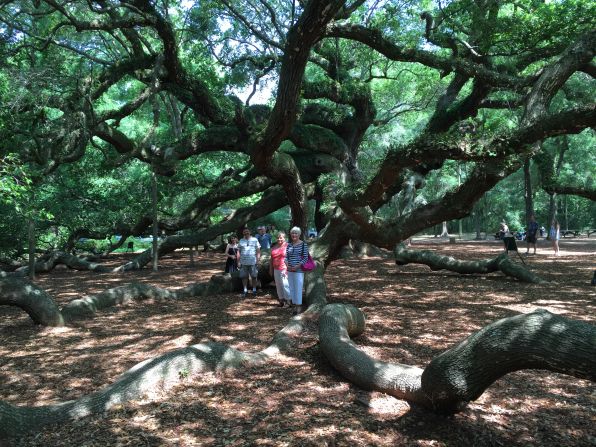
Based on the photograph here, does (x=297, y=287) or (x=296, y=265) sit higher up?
(x=296, y=265)

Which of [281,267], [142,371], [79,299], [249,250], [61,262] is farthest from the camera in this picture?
[61,262]

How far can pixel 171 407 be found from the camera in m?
4.02

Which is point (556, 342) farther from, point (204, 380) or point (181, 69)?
point (181, 69)

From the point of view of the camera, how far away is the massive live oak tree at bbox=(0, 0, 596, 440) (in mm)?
5242

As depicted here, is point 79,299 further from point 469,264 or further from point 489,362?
point 469,264

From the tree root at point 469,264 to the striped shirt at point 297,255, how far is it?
18.8ft

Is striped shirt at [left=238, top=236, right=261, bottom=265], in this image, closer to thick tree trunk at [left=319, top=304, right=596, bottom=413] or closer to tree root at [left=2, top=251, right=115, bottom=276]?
thick tree trunk at [left=319, top=304, right=596, bottom=413]

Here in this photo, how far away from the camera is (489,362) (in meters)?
3.03

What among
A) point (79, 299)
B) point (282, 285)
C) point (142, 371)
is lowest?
point (142, 371)

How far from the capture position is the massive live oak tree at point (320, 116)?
5.24m

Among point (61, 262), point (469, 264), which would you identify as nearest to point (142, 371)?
point (469, 264)

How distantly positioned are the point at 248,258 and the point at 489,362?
23.1 ft

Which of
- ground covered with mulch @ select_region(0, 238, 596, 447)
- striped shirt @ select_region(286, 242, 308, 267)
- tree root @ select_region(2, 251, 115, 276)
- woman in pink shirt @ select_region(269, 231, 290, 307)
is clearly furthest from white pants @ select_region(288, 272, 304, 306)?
tree root @ select_region(2, 251, 115, 276)

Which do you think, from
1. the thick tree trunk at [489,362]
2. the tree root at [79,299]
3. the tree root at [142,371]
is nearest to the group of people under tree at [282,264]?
the tree root at [142,371]
